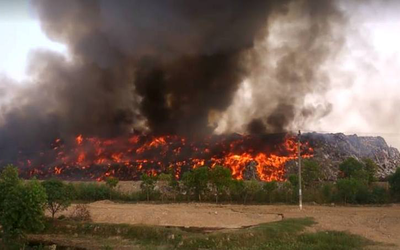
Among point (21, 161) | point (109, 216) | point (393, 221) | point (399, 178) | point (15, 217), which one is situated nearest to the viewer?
point (15, 217)

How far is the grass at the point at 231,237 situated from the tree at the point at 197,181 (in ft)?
57.1

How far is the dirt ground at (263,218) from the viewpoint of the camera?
83.1ft

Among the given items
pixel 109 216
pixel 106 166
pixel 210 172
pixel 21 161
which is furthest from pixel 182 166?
pixel 109 216

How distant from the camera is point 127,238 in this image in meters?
24.1

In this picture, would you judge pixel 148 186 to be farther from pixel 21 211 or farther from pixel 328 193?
pixel 21 211

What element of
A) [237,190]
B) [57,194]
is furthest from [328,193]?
[57,194]

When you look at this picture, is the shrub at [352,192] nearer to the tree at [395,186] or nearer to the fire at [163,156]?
the tree at [395,186]

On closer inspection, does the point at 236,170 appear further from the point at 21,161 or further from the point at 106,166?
the point at 21,161

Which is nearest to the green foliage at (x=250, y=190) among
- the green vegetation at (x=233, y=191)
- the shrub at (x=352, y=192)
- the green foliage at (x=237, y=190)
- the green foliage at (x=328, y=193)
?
the green vegetation at (x=233, y=191)

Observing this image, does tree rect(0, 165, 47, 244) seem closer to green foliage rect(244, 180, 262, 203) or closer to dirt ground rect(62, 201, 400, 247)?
dirt ground rect(62, 201, 400, 247)

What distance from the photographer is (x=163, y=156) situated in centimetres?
6894

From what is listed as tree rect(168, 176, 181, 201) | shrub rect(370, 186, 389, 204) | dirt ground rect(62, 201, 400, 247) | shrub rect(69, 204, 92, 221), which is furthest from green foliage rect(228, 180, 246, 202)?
shrub rect(69, 204, 92, 221)

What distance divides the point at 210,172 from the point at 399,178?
19.3m

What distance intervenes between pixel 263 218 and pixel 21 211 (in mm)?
16929
